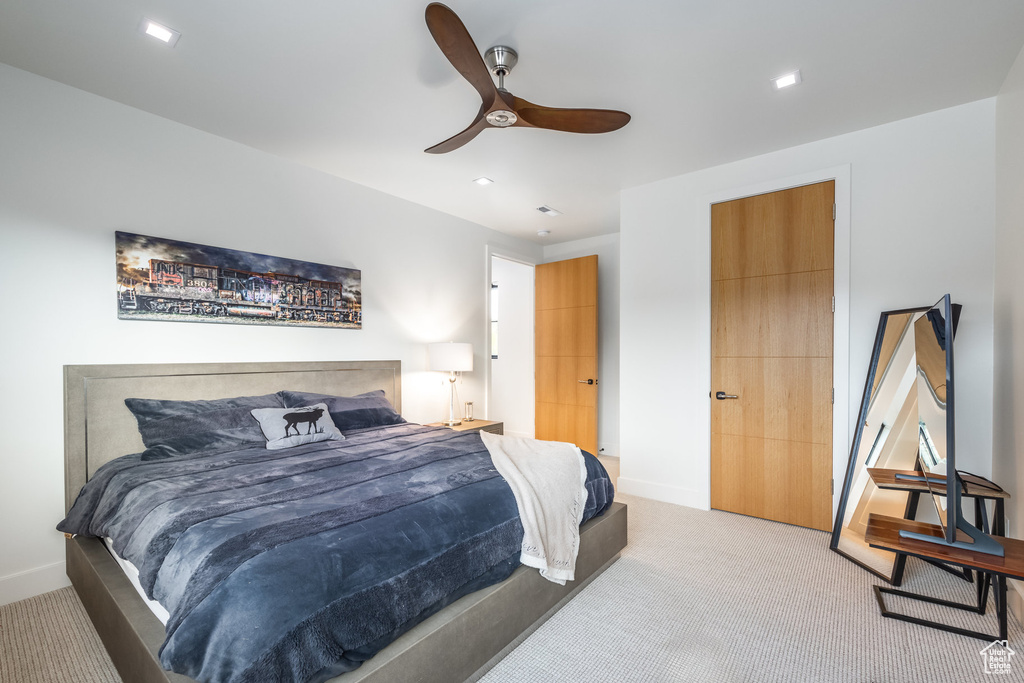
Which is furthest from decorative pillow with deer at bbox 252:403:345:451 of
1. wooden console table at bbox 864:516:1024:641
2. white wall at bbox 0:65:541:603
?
wooden console table at bbox 864:516:1024:641

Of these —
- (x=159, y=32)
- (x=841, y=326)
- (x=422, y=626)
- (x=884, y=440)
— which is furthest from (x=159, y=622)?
(x=841, y=326)

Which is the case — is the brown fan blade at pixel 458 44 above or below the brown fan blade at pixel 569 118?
above

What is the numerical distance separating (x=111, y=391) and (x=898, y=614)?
409 cm

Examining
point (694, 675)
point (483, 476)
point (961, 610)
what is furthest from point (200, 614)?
point (961, 610)

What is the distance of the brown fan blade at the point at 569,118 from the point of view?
2.06 meters

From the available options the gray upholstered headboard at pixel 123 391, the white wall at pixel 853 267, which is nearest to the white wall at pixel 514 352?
the white wall at pixel 853 267

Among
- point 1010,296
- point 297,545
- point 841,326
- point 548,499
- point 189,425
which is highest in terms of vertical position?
point 1010,296

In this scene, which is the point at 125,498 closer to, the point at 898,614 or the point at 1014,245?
the point at 898,614

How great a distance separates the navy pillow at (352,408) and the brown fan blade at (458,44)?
7.43ft

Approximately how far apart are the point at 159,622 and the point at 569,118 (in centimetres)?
253

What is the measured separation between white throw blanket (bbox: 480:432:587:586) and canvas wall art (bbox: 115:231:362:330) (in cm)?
185

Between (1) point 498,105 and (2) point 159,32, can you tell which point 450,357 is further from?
(2) point 159,32

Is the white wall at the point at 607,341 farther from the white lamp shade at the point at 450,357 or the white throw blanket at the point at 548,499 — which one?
the white throw blanket at the point at 548,499

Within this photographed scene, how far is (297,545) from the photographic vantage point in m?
1.34
